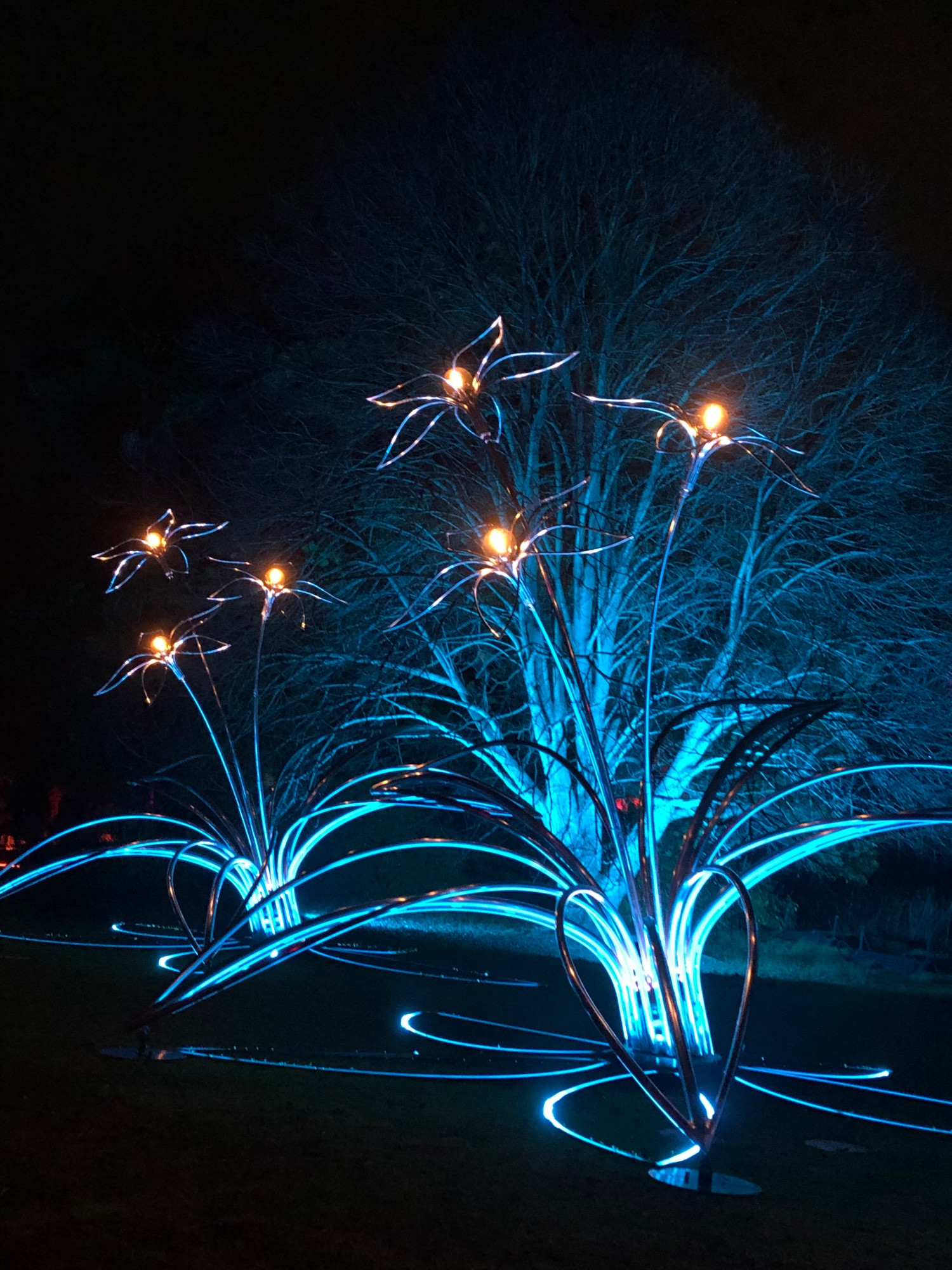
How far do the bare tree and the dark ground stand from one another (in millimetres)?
6398

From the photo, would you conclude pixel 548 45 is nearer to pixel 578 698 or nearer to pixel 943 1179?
pixel 578 698

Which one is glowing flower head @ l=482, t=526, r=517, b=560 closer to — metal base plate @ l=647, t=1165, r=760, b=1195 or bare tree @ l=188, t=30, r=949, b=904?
metal base plate @ l=647, t=1165, r=760, b=1195

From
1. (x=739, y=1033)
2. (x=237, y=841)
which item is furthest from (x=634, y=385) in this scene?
(x=739, y=1033)

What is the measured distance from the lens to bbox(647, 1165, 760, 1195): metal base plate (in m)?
4.81

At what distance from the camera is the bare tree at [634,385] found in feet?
43.1

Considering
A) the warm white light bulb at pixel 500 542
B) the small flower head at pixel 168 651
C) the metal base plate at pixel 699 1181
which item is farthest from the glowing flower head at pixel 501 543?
→ the small flower head at pixel 168 651

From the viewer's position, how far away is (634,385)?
13.9 m

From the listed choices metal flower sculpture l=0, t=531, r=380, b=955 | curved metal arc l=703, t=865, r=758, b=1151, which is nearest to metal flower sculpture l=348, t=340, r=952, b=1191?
curved metal arc l=703, t=865, r=758, b=1151

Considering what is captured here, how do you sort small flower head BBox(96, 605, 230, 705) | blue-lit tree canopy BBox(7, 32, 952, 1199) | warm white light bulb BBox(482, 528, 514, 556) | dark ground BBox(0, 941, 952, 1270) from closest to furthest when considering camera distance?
dark ground BBox(0, 941, 952, 1270), warm white light bulb BBox(482, 528, 514, 556), small flower head BBox(96, 605, 230, 705), blue-lit tree canopy BBox(7, 32, 952, 1199)

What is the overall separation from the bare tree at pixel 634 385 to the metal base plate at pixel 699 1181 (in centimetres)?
744

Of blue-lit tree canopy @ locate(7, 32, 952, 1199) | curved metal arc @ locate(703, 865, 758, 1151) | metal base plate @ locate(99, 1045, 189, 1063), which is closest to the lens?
curved metal arc @ locate(703, 865, 758, 1151)

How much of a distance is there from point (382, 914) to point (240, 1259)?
2.95m

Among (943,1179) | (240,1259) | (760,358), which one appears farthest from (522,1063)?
(760,358)

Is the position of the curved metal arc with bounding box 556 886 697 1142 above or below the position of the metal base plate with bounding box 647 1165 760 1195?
above
